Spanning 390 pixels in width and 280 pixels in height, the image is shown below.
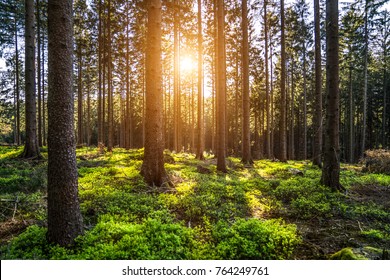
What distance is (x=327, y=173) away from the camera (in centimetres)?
812

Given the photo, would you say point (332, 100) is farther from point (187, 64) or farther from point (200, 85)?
point (187, 64)

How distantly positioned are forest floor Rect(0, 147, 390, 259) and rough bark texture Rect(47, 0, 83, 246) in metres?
0.35

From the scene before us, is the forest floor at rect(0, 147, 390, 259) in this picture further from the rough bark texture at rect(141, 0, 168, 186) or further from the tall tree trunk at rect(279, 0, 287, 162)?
the tall tree trunk at rect(279, 0, 287, 162)

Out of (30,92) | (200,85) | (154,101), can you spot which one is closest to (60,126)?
(154,101)

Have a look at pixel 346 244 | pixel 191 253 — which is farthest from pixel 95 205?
pixel 346 244

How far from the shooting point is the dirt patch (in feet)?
24.0

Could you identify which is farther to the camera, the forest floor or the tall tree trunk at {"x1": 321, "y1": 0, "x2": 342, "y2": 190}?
the tall tree trunk at {"x1": 321, "y1": 0, "x2": 342, "y2": 190}

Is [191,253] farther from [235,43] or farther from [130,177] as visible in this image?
[235,43]

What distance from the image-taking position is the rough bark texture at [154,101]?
7465 millimetres

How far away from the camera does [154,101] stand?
7445 mm

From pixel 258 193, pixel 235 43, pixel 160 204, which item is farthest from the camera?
pixel 235 43

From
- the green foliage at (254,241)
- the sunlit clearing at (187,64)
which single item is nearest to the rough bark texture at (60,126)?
the green foliage at (254,241)

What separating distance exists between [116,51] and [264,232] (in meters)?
21.0

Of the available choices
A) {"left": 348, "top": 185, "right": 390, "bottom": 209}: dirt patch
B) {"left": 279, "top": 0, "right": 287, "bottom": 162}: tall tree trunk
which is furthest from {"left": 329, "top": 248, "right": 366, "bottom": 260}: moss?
{"left": 279, "top": 0, "right": 287, "bottom": 162}: tall tree trunk
